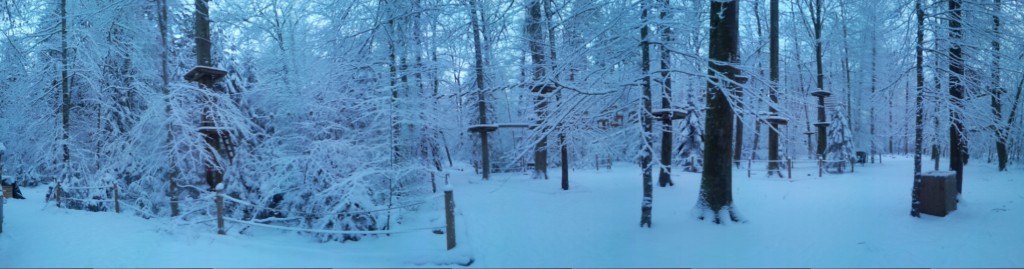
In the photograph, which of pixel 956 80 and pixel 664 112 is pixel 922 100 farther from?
pixel 664 112

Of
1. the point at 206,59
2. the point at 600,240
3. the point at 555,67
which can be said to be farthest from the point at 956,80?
the point at 206,59

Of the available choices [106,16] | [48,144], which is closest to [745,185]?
[106,16]

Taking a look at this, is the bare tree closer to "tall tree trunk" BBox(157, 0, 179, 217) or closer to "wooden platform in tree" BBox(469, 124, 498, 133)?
"wooden platform in tree" BBox(469, 124, 498, 133)

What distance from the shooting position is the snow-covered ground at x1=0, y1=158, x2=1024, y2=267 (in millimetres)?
5957

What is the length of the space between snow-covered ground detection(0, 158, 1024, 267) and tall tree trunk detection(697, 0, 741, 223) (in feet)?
1.37

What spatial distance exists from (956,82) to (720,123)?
202 inches

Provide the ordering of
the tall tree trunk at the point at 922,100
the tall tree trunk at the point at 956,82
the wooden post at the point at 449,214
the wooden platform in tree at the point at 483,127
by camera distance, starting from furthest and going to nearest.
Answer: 1. the wooden platform in tree at the point at 483,127
2. the tall tree trunk at the point at 956,82
3. the tall tree trunk at the point at 922,100
4. the wooden post at the point at 449,214

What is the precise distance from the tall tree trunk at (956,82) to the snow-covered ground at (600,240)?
3.42 feet

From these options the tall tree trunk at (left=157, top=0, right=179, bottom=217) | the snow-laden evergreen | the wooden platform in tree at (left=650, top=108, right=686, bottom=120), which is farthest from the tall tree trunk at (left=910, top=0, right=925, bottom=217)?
the snow-laden evergreen

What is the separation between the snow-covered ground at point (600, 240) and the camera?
5.96 m

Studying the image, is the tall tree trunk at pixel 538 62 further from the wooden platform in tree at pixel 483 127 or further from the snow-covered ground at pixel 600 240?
the snow-covered ground at pixel 600 240

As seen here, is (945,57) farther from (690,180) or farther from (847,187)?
(690,180)

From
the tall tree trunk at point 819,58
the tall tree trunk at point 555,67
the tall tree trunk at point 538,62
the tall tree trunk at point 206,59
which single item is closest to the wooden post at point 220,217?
the tall tree trunk at point 206,59

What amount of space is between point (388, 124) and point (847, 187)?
12422mm
